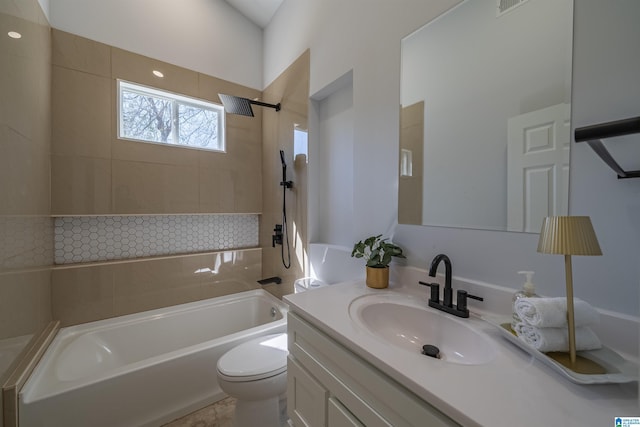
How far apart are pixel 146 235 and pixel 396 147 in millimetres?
2206

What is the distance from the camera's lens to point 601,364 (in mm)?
547

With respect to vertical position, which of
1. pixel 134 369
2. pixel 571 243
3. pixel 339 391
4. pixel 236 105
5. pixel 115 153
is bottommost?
pixel 134 369

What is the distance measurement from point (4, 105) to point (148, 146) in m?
0.92

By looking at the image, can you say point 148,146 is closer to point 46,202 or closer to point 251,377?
point 46,202

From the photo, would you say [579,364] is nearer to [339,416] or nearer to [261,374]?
[339,416]

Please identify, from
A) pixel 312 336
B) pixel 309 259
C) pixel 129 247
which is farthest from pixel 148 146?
pixel 312 336

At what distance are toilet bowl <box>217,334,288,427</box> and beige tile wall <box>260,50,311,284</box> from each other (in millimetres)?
744

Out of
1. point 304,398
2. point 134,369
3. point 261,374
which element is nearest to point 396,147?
point 304,398

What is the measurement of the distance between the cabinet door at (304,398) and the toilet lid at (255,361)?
368 mm

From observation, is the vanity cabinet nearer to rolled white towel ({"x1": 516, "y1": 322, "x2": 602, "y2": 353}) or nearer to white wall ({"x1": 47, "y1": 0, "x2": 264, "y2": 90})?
rolled white towel ({"x1": 516, "y1": 322, "x2": 602, "y2": 353})

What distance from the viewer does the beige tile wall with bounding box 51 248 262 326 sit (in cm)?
177

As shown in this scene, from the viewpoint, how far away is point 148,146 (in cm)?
202

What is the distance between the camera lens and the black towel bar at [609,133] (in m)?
0.50

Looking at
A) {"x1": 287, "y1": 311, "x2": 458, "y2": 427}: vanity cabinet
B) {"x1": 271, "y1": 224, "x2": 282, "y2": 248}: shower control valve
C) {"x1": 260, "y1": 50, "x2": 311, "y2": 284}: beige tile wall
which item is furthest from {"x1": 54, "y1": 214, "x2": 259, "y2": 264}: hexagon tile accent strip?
{"x1": 287, "y1": 311, "x2": 458, "y2": 427}: vanity cabinet
